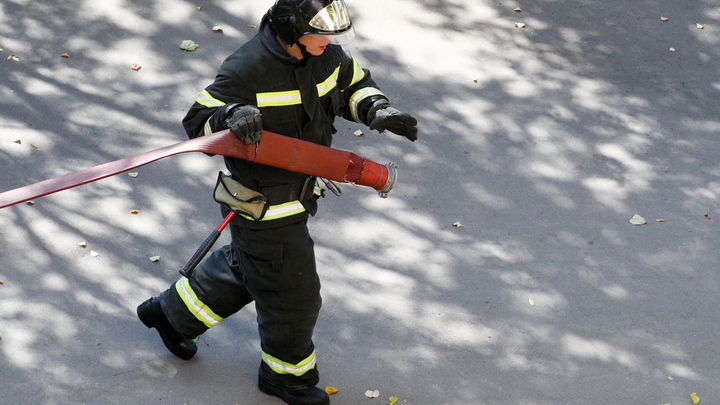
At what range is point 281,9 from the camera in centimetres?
278

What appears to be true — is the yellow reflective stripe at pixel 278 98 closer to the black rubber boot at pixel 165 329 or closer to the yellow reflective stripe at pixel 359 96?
the yellow reflective stripe at pixel 359 96

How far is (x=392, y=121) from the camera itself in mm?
3061

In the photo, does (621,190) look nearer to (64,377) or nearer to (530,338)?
(530,338)

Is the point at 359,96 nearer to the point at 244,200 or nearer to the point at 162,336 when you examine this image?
the point at 244,200

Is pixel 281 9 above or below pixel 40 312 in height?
above

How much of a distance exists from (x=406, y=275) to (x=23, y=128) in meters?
2.79

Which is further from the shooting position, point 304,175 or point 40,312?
point 40,312

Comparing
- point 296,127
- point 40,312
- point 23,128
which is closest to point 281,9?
point 296,127

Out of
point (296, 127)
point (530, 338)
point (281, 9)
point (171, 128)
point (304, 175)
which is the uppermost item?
point (281, 9)

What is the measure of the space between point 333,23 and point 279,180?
2.22ft

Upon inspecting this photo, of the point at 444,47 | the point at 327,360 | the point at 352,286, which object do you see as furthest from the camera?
the point at 444,47

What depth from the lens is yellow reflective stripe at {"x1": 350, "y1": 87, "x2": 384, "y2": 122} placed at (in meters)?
3.22

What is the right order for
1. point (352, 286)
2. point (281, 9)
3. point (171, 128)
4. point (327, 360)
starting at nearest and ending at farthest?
point (281, 9) < point (327, 360) < point (352, 286) < point (171, 128)

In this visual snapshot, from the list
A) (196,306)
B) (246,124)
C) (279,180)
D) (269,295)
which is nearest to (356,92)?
(279,180)
